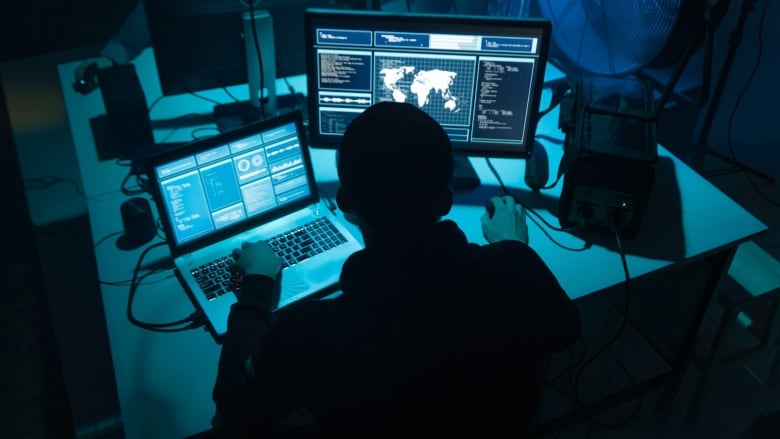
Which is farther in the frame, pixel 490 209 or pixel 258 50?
pixel 258 50

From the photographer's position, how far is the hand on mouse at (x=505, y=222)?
5.11ft

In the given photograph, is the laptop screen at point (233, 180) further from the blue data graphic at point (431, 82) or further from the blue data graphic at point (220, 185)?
the blue data graphic at point (431, 82)

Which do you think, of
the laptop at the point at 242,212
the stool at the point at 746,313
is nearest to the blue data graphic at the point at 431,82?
the laptop at the point at 242,212

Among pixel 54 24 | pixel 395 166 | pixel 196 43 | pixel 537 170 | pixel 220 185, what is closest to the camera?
pixel 395 166

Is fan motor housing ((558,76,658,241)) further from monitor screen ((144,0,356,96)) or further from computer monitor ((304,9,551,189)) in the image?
monitor screen ((144,0,356,96))

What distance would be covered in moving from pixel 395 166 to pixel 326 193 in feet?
2.64

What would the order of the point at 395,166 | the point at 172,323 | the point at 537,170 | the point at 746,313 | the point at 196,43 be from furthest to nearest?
the point at 746,313 → the point at 196,43 → the point at 537,170 → the point at 172,323 → the point at 395,166

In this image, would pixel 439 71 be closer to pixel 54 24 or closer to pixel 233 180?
pixel 233 180

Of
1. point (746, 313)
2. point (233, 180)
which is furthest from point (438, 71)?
point (746, 313)

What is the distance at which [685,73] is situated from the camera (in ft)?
6.77

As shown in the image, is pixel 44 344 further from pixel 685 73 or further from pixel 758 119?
pixel 758 119

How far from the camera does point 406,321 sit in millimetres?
985

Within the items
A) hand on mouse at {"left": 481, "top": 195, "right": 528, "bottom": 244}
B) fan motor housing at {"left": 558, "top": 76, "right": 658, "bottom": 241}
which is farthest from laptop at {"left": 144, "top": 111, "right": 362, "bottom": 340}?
fan motor housing at {"left": 558, "top": 76, "right": 658, "bottom": 241}

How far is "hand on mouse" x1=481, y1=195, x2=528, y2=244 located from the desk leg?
556 millimetres
